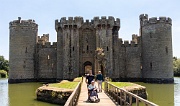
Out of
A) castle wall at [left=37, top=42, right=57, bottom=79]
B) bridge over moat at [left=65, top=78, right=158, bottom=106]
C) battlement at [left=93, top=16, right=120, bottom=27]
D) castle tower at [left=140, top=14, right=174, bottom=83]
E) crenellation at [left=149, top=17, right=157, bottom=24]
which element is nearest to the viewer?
bridge over moat at [left=65, top=78, right=158, bottom=106]

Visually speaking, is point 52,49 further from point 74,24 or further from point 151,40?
point 151,40

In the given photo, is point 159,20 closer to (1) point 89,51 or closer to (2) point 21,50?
(1) point 89,51

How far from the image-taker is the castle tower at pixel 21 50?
142ft

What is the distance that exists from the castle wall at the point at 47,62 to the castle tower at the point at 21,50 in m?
1.29

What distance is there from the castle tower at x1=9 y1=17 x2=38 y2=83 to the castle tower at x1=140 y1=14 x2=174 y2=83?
1923 cm

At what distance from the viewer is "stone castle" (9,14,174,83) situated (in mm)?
41031

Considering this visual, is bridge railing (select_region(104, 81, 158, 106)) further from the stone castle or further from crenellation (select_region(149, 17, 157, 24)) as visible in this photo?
crenellation (select_region(149, 17, 157, 24))

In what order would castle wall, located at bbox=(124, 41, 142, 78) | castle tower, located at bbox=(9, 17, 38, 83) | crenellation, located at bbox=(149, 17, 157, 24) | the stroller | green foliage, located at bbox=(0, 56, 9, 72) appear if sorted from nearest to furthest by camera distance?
the stroller → crenellation, located at bbox=(149, 17, 157, 24) → castle tower, located at bbox=(9, 17, 38, 83) → castle wall, located at bbox=(124, 41, 142, 78) → green foliage, located at bbox=(0, 56, 9, 72)

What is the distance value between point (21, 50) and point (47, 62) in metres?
4.95

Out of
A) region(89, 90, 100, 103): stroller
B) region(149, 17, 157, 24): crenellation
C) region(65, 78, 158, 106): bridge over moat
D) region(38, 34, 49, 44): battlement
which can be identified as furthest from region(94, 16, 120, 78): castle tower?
region(89, 90, 100, 103): stroller

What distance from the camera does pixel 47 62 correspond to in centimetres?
4575

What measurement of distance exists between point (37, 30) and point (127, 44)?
629 inches

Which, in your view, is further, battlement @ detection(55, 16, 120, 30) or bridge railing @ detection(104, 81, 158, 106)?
battlement @ detection(55, 16, 120, 30)

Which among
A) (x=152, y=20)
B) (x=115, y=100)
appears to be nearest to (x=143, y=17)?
(x=152, y=20)
